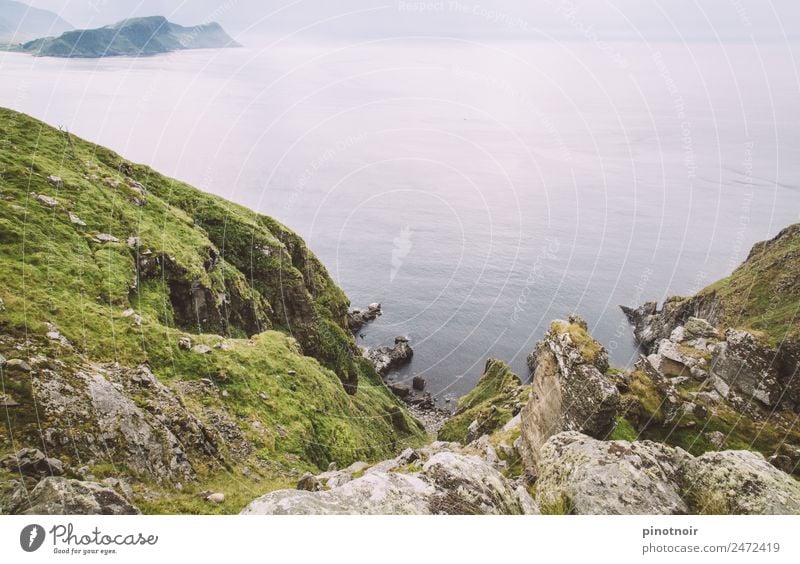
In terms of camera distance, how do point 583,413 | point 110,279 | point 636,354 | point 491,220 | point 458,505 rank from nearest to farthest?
point 458,505, point 583,413, point 110,279, point 636,354, point 491,220

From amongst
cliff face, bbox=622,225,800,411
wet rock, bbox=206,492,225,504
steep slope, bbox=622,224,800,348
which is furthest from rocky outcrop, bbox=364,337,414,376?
wet rock, bbox=206,492,225,504

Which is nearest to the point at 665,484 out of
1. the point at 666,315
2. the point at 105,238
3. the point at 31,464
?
the point at 31,464

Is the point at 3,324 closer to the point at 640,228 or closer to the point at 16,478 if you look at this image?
the point at 16,478

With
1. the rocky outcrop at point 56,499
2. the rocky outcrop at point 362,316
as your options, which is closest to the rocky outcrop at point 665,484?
the rocky outcrop at point 56,499

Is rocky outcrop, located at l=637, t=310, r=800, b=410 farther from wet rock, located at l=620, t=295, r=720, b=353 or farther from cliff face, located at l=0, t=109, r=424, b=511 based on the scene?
wet rock, located at l=620, t=295, r=720, b=353

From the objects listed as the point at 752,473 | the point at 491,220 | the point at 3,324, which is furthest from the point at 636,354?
the point at 3,324

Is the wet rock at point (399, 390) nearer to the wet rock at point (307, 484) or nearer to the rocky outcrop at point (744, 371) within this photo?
the rocky outcrop at point (744, 371)

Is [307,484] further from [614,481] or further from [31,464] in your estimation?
[614,481]
